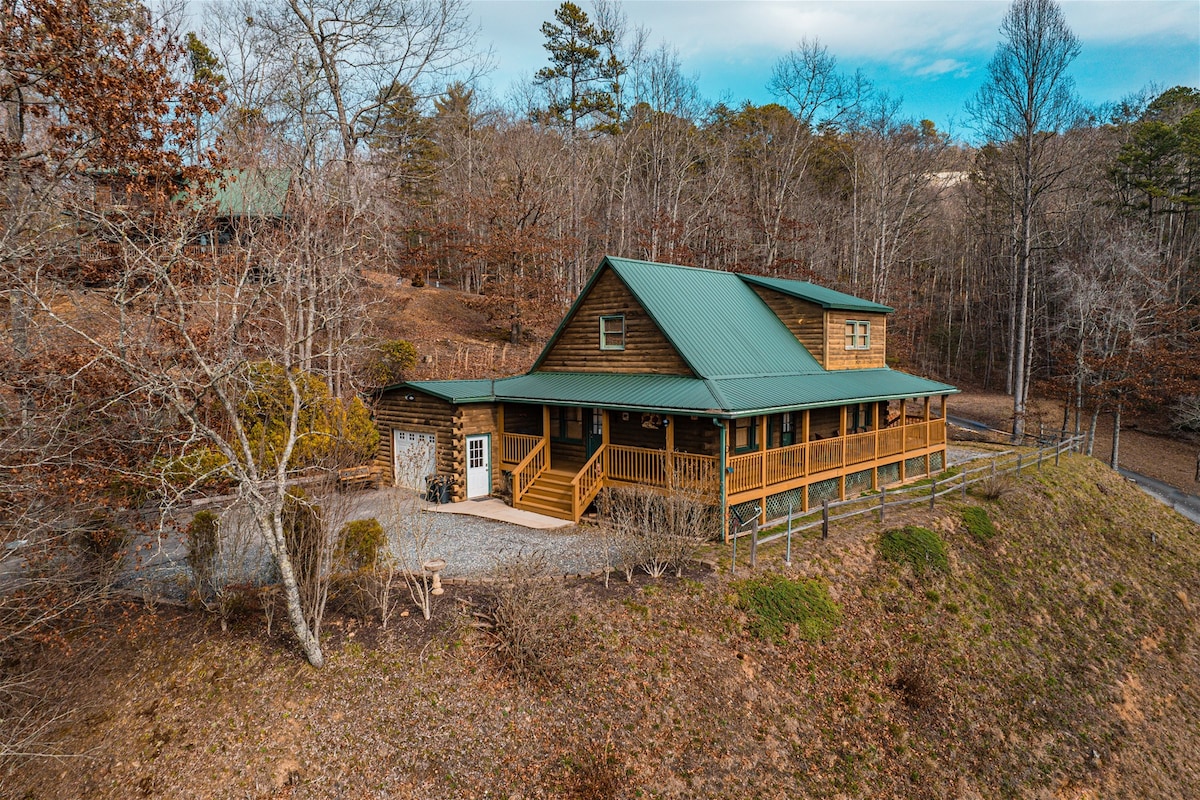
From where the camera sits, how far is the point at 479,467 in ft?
56.9

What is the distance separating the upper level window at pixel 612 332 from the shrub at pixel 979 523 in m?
10.5

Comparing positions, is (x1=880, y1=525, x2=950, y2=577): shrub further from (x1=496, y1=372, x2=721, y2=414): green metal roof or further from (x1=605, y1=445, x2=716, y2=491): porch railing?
(x1=496, y1=372, x2=721, y2=414): green metal roof

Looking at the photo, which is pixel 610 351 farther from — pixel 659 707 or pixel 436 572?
pixel 659 707

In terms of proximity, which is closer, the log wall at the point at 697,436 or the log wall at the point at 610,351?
the log wall at the point at 697,436

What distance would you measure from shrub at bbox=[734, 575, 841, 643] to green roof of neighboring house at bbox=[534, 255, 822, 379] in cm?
551

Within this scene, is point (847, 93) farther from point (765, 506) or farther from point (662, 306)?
point (765, 506)

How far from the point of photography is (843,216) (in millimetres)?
42625

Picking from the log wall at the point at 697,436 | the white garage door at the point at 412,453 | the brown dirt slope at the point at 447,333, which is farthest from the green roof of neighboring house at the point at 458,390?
the brown dirt slope at the point at 447,333

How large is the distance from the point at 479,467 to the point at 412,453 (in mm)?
1978

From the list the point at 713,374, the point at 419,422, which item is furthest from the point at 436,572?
the point at 713,374

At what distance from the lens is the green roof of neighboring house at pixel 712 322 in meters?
16.2

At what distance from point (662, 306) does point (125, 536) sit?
12953 millimetres

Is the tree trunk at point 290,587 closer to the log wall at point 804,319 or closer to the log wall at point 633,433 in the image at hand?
the log wall at point 633,433

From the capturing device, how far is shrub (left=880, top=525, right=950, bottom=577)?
13.8 metres
